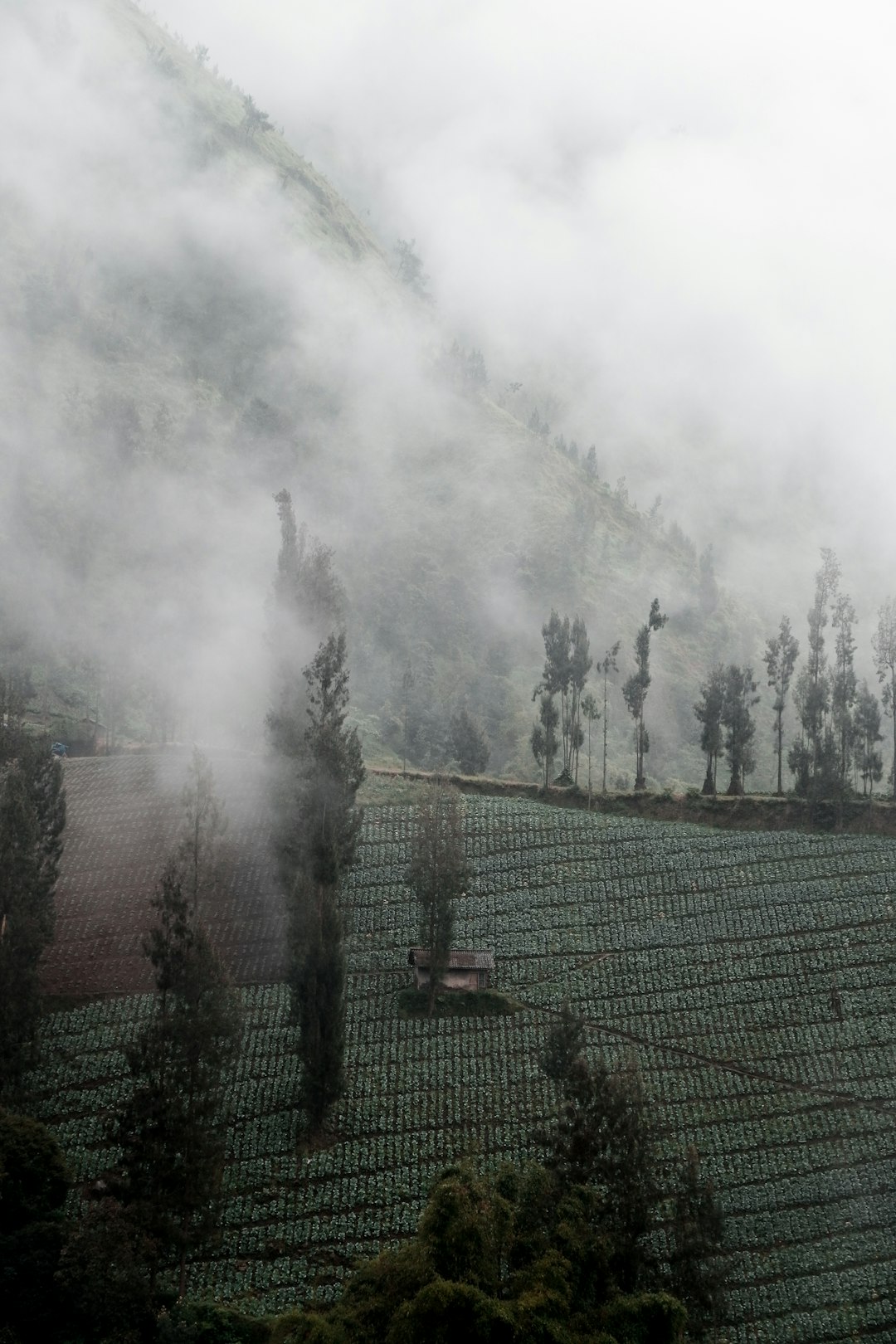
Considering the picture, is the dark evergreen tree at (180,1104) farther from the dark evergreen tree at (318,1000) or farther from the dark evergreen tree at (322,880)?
the dark evergreen tree at (322,880)

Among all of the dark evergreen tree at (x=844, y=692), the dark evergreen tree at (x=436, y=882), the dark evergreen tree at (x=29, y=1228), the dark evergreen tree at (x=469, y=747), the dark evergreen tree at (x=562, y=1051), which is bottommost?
the dark evergreen tree at (x=29, y=1228)

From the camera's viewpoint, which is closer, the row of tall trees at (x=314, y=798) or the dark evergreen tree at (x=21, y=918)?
the dark evergreen tree at (x=21, y=918)

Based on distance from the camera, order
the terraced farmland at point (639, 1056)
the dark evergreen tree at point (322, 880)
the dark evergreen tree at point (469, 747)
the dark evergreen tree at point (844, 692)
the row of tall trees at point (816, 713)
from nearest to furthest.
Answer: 1. the terraced farmland at point (639, 1056)
2. the dark evergreen tree at point (322, 880)
3. the row of tall trees at point (816, 713)
4. the dark evergreen tree at point (844, 692)
5. the dark evergreen tree at point (469, 747)

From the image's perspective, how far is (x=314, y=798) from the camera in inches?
2114

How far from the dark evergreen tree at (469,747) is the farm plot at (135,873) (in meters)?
28.2

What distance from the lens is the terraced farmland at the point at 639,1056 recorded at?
42406 millimetres

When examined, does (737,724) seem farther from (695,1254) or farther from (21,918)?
(695,1254)

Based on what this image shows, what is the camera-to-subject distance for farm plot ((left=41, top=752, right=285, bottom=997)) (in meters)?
58.8

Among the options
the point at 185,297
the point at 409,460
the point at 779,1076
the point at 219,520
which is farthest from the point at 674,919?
the point at 185,297

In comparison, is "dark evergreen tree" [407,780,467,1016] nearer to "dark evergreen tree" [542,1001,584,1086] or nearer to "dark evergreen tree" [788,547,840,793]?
"dark evergreen tree" [542,1001,584,1086]

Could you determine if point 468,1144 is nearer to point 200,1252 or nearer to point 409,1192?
point 409,1192

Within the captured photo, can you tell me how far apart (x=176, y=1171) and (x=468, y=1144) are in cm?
1371

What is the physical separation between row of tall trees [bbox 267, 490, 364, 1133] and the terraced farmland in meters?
3.69

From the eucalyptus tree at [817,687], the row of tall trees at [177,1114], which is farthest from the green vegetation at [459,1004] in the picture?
the eucalyptus tree at [817,687]
